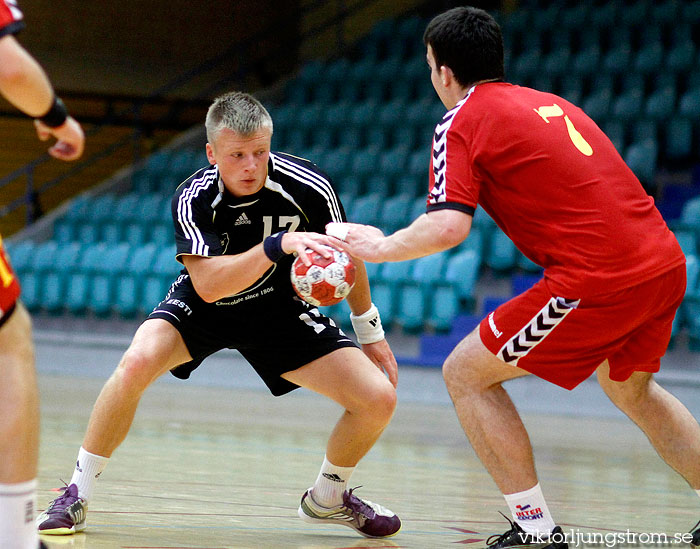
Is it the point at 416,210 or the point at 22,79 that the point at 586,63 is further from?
the point at 22,79

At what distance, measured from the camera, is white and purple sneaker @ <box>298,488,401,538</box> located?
145 inches

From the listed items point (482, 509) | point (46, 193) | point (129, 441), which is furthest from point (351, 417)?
point (46, 193)

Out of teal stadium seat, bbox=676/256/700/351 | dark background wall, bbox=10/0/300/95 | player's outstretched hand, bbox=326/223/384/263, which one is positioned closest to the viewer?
player's outstretched hand, bbox=326/223/384/263

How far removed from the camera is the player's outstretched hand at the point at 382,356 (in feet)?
12.9

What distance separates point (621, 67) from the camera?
11.4 m

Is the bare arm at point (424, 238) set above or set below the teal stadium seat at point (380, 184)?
above

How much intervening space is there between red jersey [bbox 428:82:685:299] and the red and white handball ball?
1.40 feet

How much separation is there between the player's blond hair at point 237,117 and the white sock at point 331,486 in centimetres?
130

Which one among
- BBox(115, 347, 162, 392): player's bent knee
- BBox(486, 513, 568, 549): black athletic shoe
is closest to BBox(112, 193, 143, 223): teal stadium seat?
BBox(115, 347, 162, 392): player's bent knee

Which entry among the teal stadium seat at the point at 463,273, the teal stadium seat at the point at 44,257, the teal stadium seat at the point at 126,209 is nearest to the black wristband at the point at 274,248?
the teal stadium seat at the point at 463,273

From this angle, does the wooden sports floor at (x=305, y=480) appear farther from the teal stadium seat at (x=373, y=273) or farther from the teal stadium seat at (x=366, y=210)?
the teal stadium seat at (x=366, y=210)

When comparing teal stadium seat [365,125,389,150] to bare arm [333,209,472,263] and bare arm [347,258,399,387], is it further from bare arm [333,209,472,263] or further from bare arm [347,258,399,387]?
bare arm [333,209,472,263]

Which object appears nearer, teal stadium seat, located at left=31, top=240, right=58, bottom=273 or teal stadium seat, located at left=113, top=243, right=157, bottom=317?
teal stadium seat, located at left=113, top=243, right=157, bottom=317

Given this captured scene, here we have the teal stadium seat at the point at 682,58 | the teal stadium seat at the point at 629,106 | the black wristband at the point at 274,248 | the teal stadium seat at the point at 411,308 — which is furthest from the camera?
the teal stadium seat at the point at 682,58
